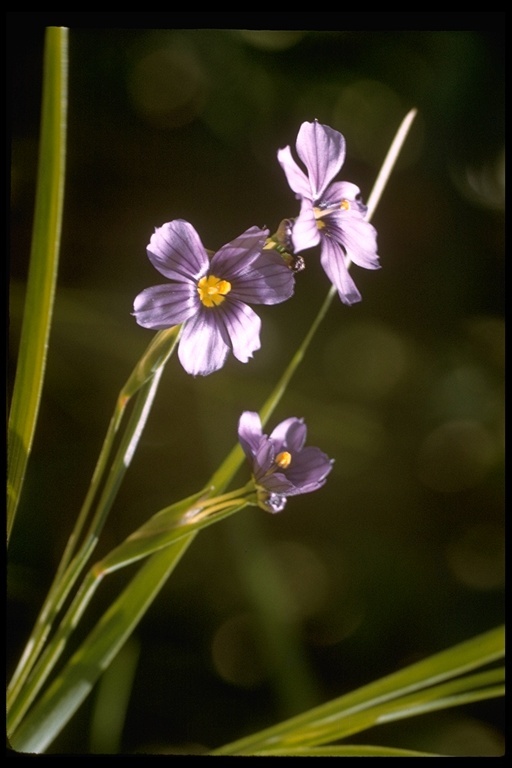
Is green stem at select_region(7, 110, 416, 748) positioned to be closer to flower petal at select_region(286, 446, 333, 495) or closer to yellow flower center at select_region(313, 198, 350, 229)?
flower petal at select_region(286, 446, 333, 495)

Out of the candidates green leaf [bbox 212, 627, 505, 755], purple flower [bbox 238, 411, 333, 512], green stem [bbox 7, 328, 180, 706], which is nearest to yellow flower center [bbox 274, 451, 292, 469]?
purple flower [bbox 238, 411, 333, 512]

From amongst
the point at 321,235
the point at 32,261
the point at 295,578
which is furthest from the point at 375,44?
the point at 295,578

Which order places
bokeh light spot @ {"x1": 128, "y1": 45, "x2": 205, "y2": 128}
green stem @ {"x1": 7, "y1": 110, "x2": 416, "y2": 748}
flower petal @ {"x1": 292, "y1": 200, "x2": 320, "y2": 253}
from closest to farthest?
flower petal @ {"x1": 292, "y1": 200, "x2": 320, "y2": 253}
green stem @ {"x1": 7, "y1": 110, "x2": 416, "y2": 748}
bokeh light spot @ {"x1": 128, "y1": 45, "x2": 205, "y2": 128}

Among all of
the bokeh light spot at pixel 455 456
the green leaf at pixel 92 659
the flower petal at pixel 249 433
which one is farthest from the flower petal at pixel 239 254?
the bokeh light spot at pixel 455 456

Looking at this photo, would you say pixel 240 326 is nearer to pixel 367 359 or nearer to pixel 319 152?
pixel 319 152

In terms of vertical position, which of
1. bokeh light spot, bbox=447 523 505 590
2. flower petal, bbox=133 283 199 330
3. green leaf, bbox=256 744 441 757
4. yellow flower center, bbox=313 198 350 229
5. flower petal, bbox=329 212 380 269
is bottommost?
green leaf, bbox=256 744 441 757

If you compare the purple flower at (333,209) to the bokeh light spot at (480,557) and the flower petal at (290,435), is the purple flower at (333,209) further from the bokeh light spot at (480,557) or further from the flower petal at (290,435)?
the bokeh light spot at (480,557)
